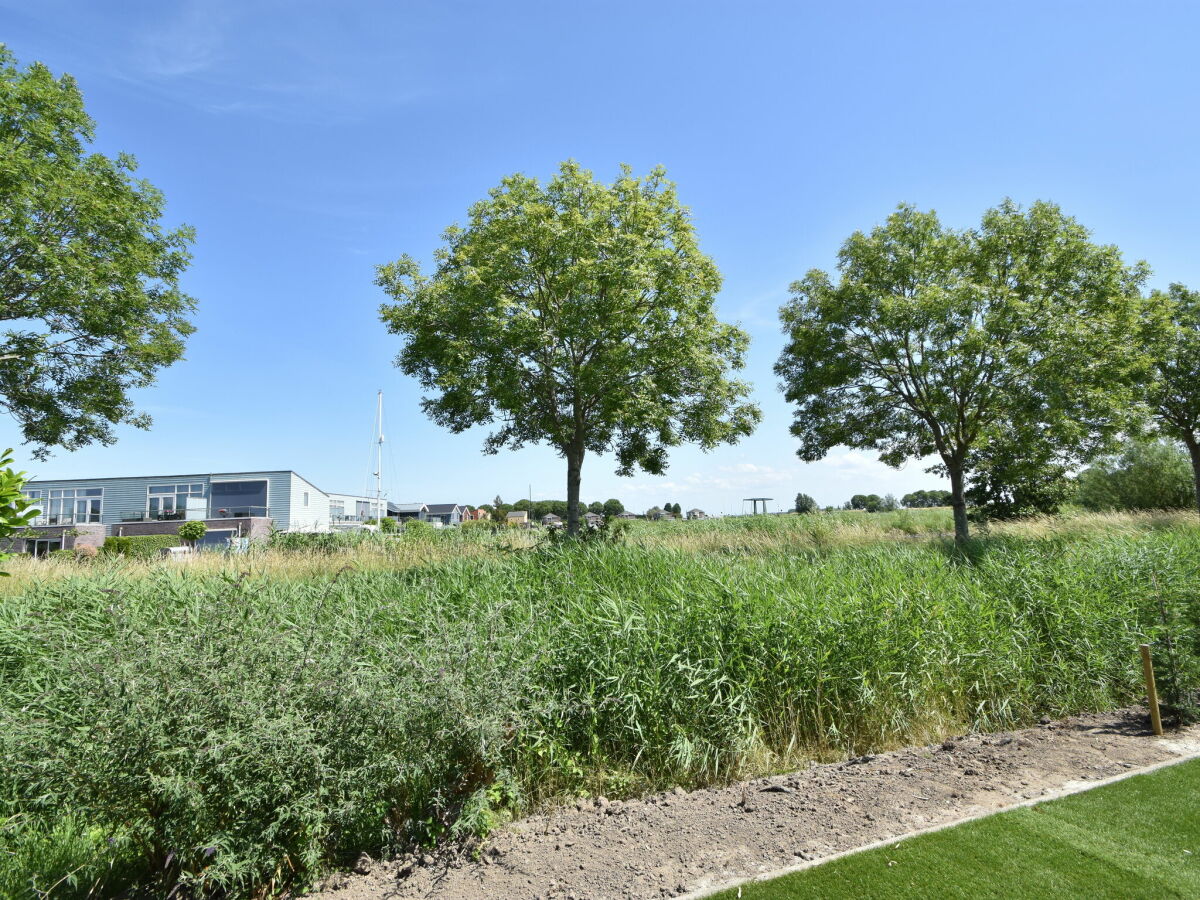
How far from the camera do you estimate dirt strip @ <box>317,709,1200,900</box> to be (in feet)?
9.26

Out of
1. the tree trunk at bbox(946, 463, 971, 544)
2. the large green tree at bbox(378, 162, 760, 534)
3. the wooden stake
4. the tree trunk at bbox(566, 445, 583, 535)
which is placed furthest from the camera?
the tree trunk at bbox(946, 463, 971, 544)

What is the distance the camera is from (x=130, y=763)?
255 cm

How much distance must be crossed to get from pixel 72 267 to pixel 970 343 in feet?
53.2

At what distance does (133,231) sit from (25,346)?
3.00 meters

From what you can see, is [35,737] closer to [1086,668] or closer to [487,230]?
[1086,668]

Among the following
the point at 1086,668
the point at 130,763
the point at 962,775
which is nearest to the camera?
the point at 130,763

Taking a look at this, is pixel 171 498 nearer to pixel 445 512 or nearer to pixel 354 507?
pixel 354 507

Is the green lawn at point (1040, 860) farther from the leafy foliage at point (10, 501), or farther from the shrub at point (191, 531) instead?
the shrub at point (191, 531)

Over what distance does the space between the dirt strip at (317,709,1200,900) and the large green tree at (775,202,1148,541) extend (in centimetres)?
882

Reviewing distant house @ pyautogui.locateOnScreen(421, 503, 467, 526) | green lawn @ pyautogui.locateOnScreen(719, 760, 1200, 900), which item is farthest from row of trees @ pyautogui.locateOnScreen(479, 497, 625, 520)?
green lawn @ pyautogui.locateOnScreen(719, 760, 1200, 900)

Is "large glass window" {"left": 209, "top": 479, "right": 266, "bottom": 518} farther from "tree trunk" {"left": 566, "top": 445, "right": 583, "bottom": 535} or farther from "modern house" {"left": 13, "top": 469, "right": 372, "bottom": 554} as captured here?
"tree trunk" {"left": 566, "top": 445, "right": 583, "bottom": 535}

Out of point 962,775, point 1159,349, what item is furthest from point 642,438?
point 1159,349

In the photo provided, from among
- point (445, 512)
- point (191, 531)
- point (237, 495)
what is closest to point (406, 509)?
point (445, 512)

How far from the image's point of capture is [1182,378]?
1814 centimetres
